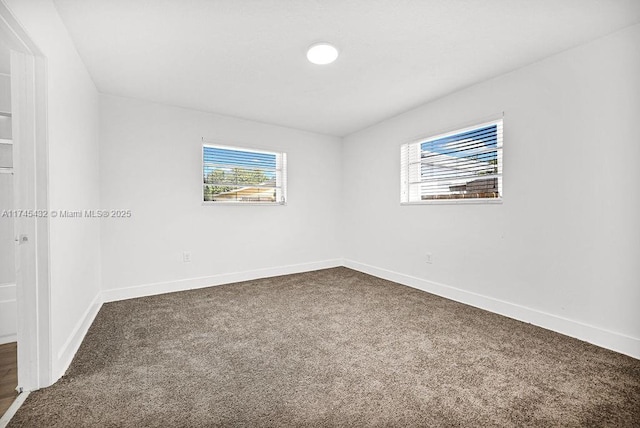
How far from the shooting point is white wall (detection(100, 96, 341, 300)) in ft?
11.0

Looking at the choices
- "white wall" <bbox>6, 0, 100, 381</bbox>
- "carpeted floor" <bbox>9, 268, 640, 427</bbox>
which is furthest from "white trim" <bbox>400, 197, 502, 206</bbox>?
"white wall" <bbox>6, 0, 100, 381</bbox>

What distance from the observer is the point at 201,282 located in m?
3.84

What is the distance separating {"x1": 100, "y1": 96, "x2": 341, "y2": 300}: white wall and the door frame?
178cm

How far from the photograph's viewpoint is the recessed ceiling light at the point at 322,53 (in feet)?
7.51

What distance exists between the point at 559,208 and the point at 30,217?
3.83 meters

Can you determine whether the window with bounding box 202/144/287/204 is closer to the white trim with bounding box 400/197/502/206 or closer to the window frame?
the window frame

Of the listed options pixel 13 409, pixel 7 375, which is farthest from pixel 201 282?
pixel 13 409

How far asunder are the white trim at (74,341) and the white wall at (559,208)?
3.53 m

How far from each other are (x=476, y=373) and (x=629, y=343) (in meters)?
1.27

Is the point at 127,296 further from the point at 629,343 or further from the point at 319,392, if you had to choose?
the point at 629,343

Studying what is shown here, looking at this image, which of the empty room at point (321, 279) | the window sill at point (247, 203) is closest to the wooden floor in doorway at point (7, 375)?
the empty room at point (321, 279)

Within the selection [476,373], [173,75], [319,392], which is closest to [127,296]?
[173,75]

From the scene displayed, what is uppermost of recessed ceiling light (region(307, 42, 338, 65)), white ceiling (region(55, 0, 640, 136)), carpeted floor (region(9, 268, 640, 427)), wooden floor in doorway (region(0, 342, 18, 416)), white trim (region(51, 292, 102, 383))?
white ceiling (region(55, 0, 640, 136))

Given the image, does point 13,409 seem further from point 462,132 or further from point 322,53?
point 462,132
